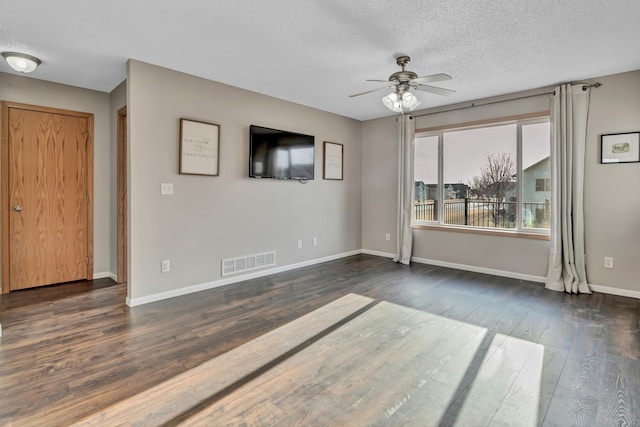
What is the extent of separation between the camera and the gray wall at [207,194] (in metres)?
3.43

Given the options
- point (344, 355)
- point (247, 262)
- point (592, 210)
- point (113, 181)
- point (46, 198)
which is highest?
point (113, 181)

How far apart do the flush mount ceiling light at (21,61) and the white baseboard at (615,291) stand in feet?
21.9

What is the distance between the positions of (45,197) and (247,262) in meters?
2.62

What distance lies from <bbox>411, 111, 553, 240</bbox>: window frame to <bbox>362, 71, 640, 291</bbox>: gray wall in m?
0.08

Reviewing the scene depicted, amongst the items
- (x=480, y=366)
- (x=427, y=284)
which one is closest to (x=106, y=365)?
(x=480, y=366)

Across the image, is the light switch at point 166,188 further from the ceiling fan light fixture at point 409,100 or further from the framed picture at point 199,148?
the ceiling fan light fixture at point 409,100

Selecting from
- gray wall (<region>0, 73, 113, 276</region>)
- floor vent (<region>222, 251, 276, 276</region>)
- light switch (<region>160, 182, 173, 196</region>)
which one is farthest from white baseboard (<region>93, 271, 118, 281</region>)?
light switch (<region>160, 182, 173, 196</region>)

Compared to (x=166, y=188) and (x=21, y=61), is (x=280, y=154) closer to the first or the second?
(x=166, y=188)

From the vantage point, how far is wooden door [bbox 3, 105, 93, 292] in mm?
3840

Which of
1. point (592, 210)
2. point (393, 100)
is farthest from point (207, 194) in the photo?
point (592, 210)

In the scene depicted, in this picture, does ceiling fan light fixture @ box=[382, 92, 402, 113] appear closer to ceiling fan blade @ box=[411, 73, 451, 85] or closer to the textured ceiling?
ceiling fan blade @ box=[411, 73, 451, 85]

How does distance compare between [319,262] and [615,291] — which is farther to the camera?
[319,262]

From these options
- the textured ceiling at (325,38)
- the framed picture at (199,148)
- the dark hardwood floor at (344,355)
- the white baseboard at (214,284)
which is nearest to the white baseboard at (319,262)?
the white baseboard at (214,284)

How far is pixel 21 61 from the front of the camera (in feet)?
10.5
